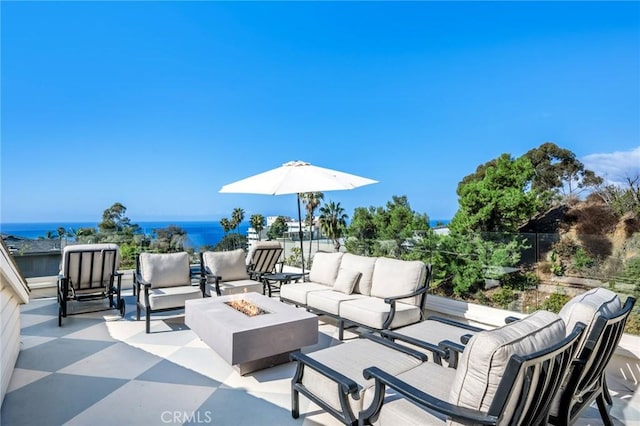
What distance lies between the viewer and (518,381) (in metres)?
1.38

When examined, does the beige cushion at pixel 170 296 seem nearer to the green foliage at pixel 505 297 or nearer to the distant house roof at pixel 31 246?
the distant house roof at pixel 31 246

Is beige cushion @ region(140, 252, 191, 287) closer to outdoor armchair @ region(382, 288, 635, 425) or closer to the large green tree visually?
outdoor armchair @ region(382, 288, 635, 425)

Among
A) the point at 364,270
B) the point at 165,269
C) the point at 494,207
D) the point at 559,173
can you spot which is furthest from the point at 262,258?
the point at 559,173

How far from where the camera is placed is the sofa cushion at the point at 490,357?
4.68 ft

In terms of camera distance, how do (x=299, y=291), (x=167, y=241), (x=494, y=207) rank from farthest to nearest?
(x=494, y=207) < (x=167, y=241) < (x=299, y=291)

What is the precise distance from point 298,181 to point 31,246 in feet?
18.8

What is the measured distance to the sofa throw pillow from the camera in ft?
15.4

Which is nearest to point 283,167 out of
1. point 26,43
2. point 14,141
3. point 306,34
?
point 306,34

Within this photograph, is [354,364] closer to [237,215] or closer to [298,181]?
[298,181]

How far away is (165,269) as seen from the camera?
5176 millimetres

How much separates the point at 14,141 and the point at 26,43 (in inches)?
902

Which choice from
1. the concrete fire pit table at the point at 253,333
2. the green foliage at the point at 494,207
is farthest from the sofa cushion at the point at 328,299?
the green foliage at the point at 494,207

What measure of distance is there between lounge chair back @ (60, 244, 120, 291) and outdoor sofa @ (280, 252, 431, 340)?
108 inches

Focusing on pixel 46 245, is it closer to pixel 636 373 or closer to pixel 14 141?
pixel 636 373
